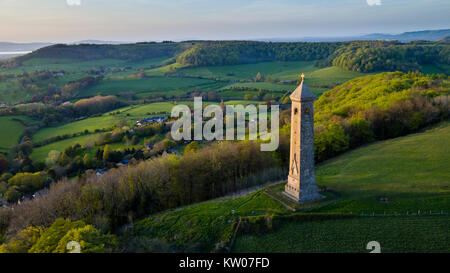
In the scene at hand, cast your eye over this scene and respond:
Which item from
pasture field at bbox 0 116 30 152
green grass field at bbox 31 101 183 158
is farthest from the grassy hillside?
pasture field at bbox 0 116 30 152

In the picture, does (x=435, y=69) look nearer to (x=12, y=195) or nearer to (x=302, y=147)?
(x=302, y=147)

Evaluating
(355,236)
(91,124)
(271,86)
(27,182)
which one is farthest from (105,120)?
(355,236)

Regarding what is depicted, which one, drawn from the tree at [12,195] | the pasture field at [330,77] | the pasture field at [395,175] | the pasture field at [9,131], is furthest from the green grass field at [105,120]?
the pasture field at [395,175]

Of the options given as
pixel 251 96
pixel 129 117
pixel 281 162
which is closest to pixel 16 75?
pixel 129 117

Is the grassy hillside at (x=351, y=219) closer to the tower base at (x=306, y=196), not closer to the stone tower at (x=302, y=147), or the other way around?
the tower base at (x=306, y=196)

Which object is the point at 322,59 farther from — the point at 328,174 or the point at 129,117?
the point at 328,174

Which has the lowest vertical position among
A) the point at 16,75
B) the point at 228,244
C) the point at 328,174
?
the point at 228,244
